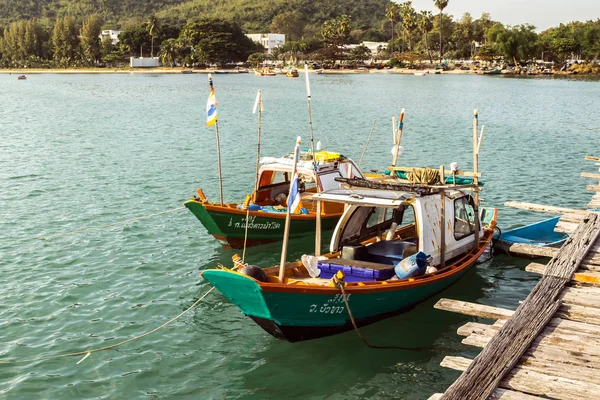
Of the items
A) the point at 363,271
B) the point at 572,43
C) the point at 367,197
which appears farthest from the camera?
the point at 572,43

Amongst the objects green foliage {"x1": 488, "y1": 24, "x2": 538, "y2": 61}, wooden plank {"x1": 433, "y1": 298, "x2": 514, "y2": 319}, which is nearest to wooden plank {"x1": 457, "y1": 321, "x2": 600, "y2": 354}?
wooden plank {"x1": 433, "y1": 298, "x2": 514, "y2": 319}

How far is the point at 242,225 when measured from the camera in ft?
63.2

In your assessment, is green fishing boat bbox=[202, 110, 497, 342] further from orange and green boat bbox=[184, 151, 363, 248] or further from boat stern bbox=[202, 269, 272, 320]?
orange and green boat bbox=[184, 151, 363, 248]

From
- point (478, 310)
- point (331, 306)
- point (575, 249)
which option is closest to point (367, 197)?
point (331, 306)

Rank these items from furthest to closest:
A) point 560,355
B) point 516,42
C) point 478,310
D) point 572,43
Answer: point 516,42, point 572,43, point 478,310, point 560,355

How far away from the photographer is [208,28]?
198500mm

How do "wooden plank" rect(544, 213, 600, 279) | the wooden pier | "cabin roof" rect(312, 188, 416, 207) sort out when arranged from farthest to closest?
"cabin roof" rect(312, 188, 416, 207), "wooden plank" rect(544, 213, 600, 279), the wooden pier

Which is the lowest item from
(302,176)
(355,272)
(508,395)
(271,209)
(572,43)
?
(508,395)

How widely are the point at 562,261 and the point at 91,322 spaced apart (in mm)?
10388

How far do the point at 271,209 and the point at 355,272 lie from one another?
7.19 m

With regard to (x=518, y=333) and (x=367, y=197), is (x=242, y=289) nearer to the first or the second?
(x=367, y=197)

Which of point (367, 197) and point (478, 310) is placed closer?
point (478, 310)

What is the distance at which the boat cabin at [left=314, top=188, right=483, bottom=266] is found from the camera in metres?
14.1

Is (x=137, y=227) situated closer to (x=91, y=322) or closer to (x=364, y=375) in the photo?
(x=91, y=322)
